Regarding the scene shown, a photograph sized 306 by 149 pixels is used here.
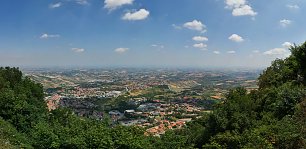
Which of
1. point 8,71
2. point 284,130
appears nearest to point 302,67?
point 284,130

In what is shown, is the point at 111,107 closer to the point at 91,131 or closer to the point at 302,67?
the point at 302,67

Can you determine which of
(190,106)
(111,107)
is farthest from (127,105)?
(190,106)

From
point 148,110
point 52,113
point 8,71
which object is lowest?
point 148,110

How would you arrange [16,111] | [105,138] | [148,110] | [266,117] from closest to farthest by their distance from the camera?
[105,138], [266,117], [16,111], [148,110]

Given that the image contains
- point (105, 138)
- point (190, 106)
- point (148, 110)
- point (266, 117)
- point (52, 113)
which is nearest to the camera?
point (105, 138)

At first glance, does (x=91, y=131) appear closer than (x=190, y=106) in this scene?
Yes

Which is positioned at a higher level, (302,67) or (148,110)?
(302,67)

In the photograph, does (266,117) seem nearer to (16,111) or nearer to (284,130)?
(284,130)
